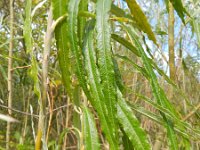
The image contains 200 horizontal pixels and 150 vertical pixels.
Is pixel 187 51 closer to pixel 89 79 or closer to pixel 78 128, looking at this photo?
pixel 78 128

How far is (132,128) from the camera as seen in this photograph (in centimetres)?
50

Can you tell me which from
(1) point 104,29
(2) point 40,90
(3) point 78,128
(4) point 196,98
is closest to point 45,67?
(2) point 40,90

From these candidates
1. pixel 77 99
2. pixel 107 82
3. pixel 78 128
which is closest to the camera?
pixel 107 82

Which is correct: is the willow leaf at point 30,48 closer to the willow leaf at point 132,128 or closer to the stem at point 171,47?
the willow leaf at point 132,128

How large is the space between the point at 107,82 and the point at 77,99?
233mm

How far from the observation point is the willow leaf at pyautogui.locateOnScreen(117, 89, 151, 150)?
0.50m

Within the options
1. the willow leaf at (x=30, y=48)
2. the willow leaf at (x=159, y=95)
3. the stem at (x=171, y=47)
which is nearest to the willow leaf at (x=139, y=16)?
the willow leaf at (x=159, y=95)

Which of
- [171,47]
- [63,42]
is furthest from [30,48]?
[171,47]

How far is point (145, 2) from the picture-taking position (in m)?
2.71

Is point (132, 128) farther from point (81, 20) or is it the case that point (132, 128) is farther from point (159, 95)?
point (81, 20)

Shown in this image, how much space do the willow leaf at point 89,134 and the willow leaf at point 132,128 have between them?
5 centimetres

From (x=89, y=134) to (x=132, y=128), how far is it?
0.27 ft

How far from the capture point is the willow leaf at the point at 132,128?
0.50 m

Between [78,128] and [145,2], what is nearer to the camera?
[78,128]
